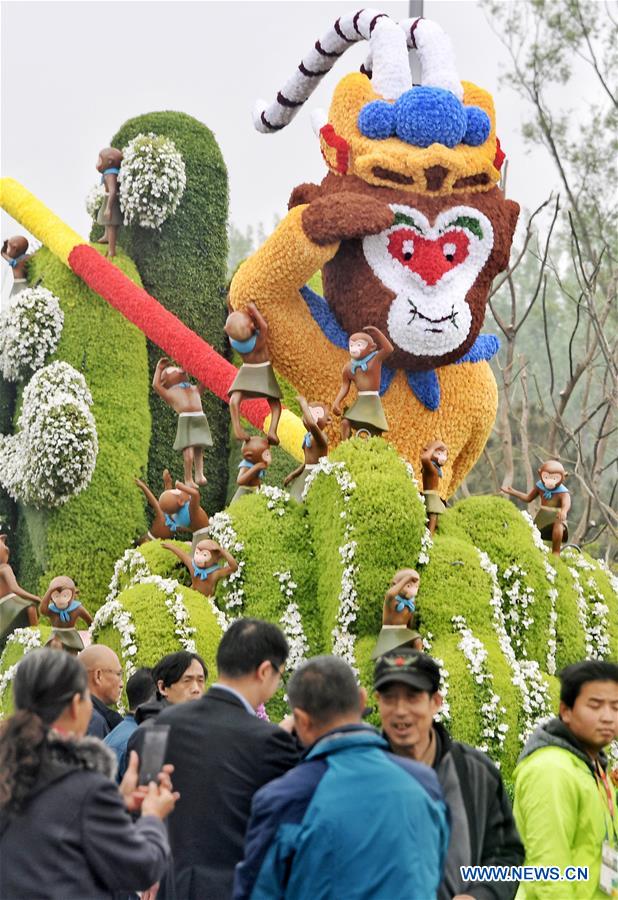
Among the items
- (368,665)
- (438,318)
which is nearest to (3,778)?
(368,665)

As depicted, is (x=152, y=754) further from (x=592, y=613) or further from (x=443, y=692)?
(x=592, y=613)

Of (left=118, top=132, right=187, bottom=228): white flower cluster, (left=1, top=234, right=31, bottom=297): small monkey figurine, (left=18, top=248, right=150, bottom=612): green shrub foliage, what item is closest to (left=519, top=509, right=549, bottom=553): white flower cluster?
(left=18, top=248, right=150, bottom=612): green shrub foliage

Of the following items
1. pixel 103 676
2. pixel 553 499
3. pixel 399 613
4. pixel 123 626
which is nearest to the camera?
pixel 103 676

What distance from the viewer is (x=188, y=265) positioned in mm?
12180

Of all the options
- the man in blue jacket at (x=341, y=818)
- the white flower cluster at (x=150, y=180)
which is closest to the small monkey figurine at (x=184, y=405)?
the white flower cluster at (x=150, y=180)

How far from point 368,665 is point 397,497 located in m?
1.00

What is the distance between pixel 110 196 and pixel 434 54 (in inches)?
131

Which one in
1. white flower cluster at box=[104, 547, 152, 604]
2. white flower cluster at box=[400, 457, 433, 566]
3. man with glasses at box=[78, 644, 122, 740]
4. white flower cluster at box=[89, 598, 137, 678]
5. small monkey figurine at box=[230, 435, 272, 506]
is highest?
small monkey figurine at box=[230, 435, 272, 506]

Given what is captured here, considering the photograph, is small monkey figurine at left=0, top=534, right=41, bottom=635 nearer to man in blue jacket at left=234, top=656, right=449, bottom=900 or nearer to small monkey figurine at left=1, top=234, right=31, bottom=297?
small monkey figurine at left=1, top=234, right=31, bottom=297

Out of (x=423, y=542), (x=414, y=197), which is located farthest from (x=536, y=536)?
(x=414, y=197)

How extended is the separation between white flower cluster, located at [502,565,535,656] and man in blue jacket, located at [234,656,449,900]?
555 cm

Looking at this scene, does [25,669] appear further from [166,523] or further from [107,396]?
[107,396]

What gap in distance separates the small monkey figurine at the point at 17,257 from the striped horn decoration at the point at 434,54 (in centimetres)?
388

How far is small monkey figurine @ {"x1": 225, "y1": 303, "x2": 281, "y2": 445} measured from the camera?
8.92m
